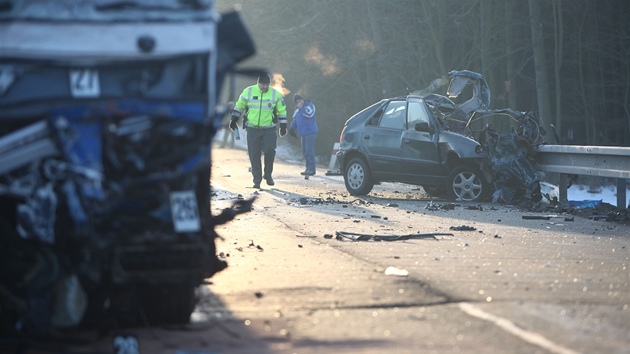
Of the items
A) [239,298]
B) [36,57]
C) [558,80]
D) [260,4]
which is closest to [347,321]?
[239,298]

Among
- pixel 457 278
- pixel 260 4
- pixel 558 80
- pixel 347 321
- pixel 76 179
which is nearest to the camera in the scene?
pixel 76 179

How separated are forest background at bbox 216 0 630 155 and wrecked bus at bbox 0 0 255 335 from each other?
898 inches

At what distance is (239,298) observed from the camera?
816 centimetres

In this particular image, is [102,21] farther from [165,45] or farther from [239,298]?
[239,298]

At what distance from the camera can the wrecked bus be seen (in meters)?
6.10

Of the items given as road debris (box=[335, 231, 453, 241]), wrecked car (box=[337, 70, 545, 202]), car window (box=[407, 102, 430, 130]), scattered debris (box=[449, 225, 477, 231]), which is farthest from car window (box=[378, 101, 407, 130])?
road debris (box=[335, 231, 453, 241])

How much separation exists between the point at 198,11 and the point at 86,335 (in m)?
2.02

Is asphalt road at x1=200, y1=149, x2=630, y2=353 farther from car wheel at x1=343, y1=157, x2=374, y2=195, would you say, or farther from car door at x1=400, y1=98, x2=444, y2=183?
car wheel at x1=343, y1=157, x2=374, y2=195

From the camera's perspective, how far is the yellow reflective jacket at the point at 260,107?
2142 centimetres

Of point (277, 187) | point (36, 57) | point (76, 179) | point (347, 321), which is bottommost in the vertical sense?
point (277, 187)

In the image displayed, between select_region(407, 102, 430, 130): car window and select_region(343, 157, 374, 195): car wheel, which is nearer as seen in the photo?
select_region(407, 102, 430, 130): car window

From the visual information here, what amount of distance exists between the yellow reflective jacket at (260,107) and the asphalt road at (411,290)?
22.3ft

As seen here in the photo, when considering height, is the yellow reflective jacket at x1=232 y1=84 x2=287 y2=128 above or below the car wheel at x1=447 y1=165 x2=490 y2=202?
above

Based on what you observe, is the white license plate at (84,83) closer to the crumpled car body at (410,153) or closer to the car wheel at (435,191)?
the crumpled car body at (410,153)
